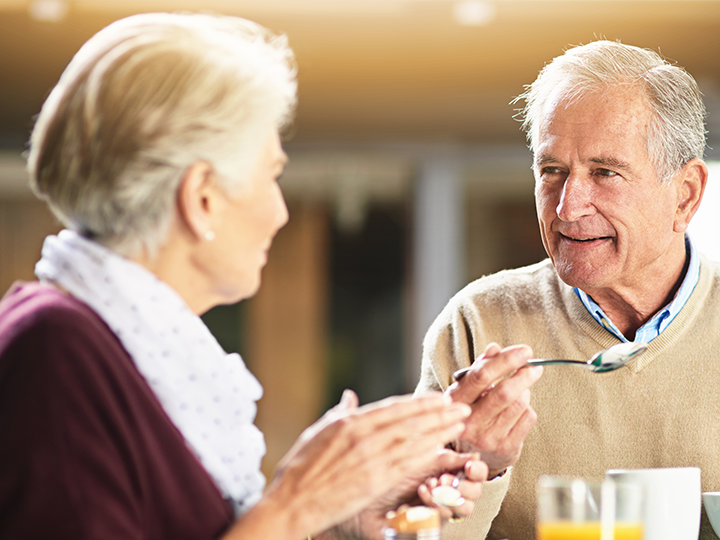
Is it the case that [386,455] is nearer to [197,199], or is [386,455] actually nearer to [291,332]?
[197,199]

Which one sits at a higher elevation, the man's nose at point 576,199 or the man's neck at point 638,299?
the man's nose at point 576,199

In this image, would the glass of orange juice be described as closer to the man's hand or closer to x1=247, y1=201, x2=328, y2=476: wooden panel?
the man's hand

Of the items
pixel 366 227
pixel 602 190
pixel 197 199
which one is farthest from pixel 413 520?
pixel 366 227

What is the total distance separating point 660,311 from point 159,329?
1.09 metres

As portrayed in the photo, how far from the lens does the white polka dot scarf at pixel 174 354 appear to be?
2.86 ft

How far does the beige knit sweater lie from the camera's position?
1.47 meters

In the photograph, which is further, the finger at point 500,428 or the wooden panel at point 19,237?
the wooden panel at point 19,237

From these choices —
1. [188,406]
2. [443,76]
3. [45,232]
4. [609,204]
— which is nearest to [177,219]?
[188,406]

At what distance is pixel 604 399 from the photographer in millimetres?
1514

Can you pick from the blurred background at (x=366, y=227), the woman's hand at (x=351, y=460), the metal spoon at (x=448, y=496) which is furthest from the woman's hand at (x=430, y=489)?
the blurred background at (x=366, y=227)

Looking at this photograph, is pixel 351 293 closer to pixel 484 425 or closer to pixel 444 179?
pixel 444 179

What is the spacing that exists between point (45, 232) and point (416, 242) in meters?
2.65

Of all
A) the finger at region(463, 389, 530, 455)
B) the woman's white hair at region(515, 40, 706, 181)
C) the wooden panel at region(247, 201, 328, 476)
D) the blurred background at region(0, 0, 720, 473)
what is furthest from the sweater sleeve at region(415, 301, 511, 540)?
A: the wooden panel at region(247, 201, 328, 476)

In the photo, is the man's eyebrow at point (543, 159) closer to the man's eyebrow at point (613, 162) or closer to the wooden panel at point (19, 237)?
the man's eyebrow at point (613, 162)
